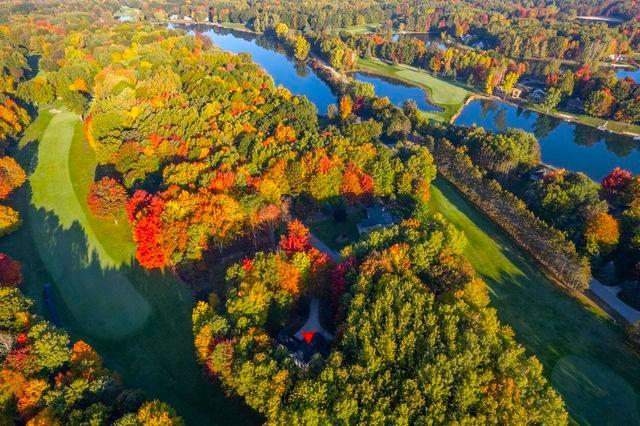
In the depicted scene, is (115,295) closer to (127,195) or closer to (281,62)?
(127,195)

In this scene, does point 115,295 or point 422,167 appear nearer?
point 115,295

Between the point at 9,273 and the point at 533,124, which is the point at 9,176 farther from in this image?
the point at 533,124

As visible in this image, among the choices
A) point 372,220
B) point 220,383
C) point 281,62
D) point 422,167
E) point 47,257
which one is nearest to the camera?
point 220,383

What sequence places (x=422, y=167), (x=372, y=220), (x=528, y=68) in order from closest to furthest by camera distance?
(x=372, y=220) → (x=422, y=167) → (x=528, y=68)

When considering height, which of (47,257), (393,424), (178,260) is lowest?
(47,257)

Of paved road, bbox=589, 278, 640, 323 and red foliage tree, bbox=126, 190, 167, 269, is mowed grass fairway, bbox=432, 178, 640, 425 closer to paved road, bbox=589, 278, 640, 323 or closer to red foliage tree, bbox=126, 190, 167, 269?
paved road, bbox=589, 278, 640, 323

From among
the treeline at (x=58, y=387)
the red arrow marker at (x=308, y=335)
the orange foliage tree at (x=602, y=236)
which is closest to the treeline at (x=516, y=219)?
the orange foliage tree at (x=602, y=236)

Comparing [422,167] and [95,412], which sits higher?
[422,167]

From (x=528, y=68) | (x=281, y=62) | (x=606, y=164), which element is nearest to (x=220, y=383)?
(x=606, y=164)
